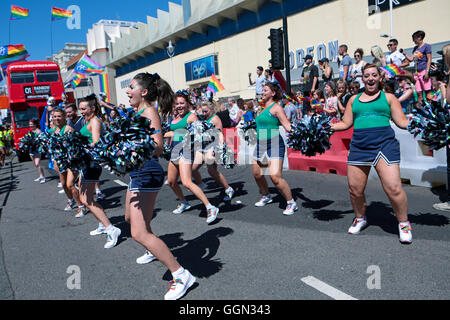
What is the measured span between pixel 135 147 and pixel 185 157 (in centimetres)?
254

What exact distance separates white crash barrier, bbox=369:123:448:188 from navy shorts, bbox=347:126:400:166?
2.53m

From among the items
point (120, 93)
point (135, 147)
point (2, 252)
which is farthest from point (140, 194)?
point (120, 93)

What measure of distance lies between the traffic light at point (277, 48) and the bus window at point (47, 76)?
42.6 feet

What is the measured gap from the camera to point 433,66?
19.0 ft

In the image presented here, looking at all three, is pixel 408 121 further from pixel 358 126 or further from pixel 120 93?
pixel 120 93

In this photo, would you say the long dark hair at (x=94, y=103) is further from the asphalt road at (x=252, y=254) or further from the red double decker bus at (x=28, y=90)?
the red double decker bus at (x=28, y=90)

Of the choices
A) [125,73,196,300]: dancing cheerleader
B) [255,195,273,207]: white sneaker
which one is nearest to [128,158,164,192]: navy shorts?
[125,73,196,300]: dancing cheerleader

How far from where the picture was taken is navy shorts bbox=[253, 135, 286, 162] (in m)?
5.04

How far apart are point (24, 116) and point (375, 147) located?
18336 mm

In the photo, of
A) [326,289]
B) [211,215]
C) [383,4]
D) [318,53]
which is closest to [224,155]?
[211,215]

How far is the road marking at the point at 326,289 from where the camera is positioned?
277 cm

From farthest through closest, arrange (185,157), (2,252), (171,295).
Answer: (185,157) → (2,252) → (171,295)

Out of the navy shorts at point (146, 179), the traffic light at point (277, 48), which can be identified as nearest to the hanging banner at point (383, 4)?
the traffic light at point (277, 48)
